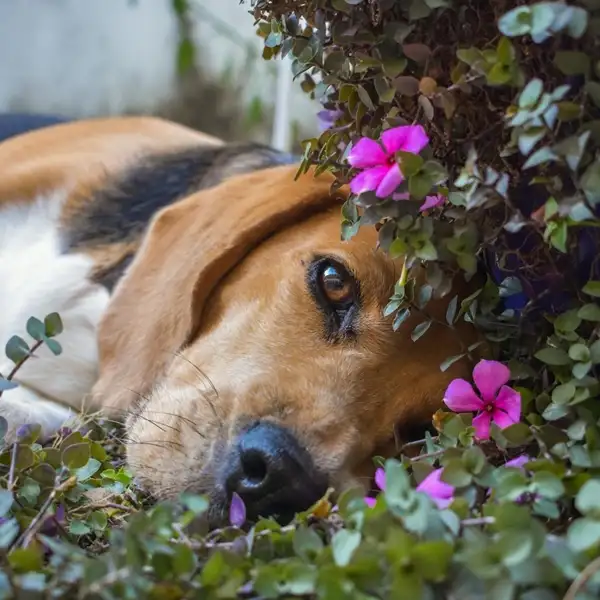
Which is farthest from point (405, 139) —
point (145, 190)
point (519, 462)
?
point (145, 190)

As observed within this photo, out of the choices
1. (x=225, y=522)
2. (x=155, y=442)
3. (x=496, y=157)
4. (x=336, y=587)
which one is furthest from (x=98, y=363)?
(x=336, y=587)

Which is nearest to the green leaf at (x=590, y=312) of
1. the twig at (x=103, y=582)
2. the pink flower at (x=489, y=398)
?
the pink flower at (x=489, y=398)

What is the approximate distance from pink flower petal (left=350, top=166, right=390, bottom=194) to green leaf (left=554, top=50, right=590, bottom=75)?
0.85 ft

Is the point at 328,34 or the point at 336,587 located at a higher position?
the point at 328,34

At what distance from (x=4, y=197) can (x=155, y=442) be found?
1.17 m

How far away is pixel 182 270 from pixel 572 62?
39.1 inches

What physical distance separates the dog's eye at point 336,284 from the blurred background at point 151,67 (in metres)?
2.97

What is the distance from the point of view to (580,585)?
70 centimetres

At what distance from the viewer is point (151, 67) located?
4691 mm

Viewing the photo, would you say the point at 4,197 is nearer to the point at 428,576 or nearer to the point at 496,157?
the point at 496,157

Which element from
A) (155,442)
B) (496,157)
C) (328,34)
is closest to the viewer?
(496,157)

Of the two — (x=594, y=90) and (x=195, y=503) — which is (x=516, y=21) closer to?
(x=594, y=90)

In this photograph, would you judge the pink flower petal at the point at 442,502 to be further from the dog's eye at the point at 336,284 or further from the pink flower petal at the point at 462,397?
the dog's eye at the point at 336,284

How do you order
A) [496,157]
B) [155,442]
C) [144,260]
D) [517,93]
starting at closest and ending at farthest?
[517,93] → [496,157] → [155,442] → [144,260]
